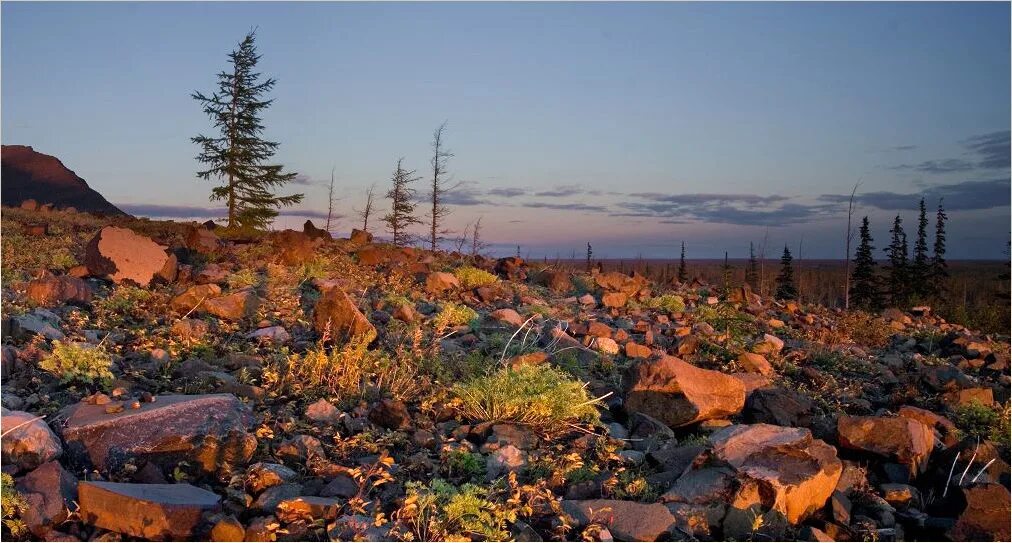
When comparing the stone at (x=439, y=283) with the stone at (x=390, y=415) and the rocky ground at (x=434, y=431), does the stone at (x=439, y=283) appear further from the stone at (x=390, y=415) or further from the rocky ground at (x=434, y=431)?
the stone at (x=390, y=415)

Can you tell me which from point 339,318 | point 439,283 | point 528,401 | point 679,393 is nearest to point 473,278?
point 439,283

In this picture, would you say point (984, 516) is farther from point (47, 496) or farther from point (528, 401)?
point (47, 496)

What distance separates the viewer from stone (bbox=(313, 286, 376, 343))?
6835mm

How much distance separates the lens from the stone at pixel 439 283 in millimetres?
11372

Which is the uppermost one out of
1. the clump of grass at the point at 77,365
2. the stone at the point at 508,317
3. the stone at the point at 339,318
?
the stone at the point at 339,318

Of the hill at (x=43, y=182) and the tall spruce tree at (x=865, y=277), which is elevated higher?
the hill at (x=43, y=182)

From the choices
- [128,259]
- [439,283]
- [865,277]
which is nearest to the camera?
[128,259]

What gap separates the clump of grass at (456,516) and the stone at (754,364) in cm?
532

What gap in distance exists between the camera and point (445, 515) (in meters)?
3.63

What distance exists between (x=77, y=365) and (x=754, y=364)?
263 inches

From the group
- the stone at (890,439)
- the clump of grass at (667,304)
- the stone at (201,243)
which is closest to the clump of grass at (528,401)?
the stone at (890,439)

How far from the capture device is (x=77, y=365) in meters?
5.41

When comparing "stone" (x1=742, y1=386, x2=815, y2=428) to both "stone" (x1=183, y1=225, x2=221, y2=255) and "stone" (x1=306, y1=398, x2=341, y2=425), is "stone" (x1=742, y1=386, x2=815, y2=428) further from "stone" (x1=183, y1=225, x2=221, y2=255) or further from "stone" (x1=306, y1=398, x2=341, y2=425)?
"stone" (x1=183, y1=225, x2=221, y2=255)

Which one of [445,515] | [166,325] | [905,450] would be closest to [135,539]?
[445,515]
